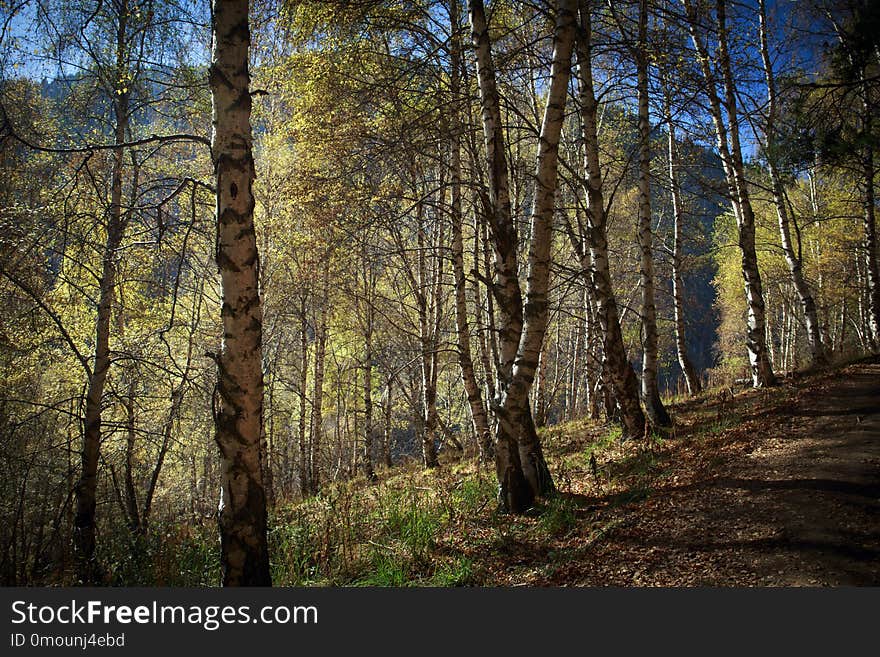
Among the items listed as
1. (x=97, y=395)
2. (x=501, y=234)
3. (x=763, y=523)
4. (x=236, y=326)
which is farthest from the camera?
(x=97, y=395)

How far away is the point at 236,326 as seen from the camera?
3.19 metres

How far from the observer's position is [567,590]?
311 centimetres

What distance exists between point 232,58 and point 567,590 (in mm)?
4056

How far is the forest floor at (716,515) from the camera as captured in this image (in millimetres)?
3186

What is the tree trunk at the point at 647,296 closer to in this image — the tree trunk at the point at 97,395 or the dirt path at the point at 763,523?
the dirt path at the point at 763,523

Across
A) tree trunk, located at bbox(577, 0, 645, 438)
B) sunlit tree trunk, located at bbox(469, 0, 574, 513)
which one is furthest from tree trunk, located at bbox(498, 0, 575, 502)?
tree trunk, located at bbox(577, 0, 645, 438)

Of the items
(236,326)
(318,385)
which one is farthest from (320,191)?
(236,326)

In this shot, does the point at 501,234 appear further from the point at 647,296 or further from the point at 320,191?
the point at 320,191

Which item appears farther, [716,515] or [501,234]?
[501,234]

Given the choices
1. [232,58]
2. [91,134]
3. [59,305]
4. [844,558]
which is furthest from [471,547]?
[59,305]

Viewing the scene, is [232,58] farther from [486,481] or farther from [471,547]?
[486,481]

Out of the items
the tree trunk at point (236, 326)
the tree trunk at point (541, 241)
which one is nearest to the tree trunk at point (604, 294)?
the tree trunk at point (541, 241)

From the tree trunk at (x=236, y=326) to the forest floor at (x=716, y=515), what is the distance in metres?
1.75

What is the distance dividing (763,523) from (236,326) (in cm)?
399
